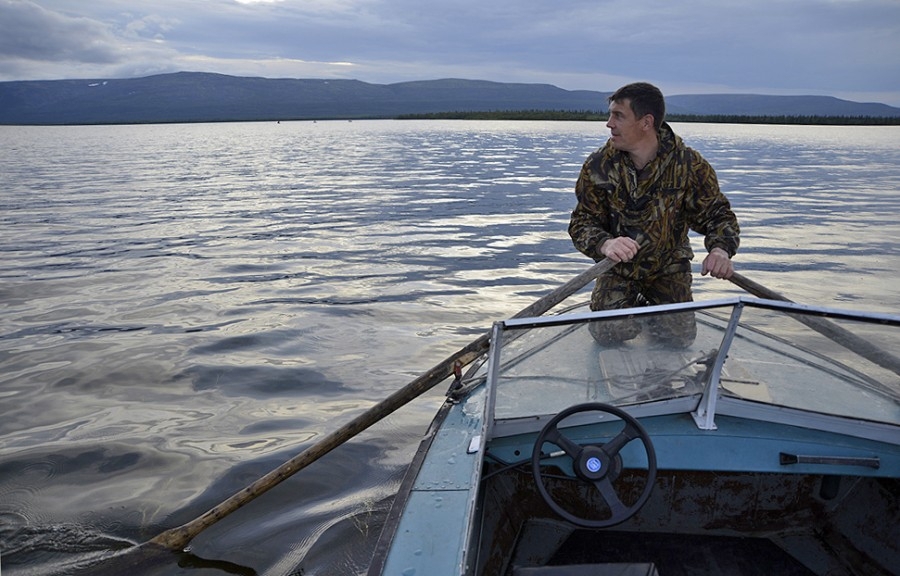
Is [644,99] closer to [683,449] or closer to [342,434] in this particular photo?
[683,449]

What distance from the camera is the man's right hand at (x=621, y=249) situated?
16.5ft

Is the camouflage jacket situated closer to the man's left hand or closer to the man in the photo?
the man

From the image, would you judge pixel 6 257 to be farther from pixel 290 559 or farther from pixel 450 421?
pixel 450 421

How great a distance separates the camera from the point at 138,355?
8.38 metres

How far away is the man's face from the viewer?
5133mm

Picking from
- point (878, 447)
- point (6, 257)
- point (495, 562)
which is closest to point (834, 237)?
point (878, 447)

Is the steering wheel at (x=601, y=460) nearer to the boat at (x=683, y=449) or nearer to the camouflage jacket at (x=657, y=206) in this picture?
the boat at (x=683, y=449)

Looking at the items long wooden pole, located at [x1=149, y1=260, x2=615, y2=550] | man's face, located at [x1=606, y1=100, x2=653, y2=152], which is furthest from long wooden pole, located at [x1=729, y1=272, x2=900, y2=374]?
man's face, located at [x1=606, y1=100, x2=653, y2=152]

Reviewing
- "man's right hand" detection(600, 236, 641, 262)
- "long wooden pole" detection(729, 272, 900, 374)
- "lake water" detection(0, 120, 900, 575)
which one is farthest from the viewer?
"lake water" detection(0, 120, 900, 575)

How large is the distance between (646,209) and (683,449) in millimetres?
2339

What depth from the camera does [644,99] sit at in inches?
202

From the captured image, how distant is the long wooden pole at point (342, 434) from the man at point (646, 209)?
363mm

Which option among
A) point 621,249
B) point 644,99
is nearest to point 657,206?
point 621,249

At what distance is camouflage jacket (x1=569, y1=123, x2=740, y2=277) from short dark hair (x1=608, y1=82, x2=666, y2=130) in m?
0.16
